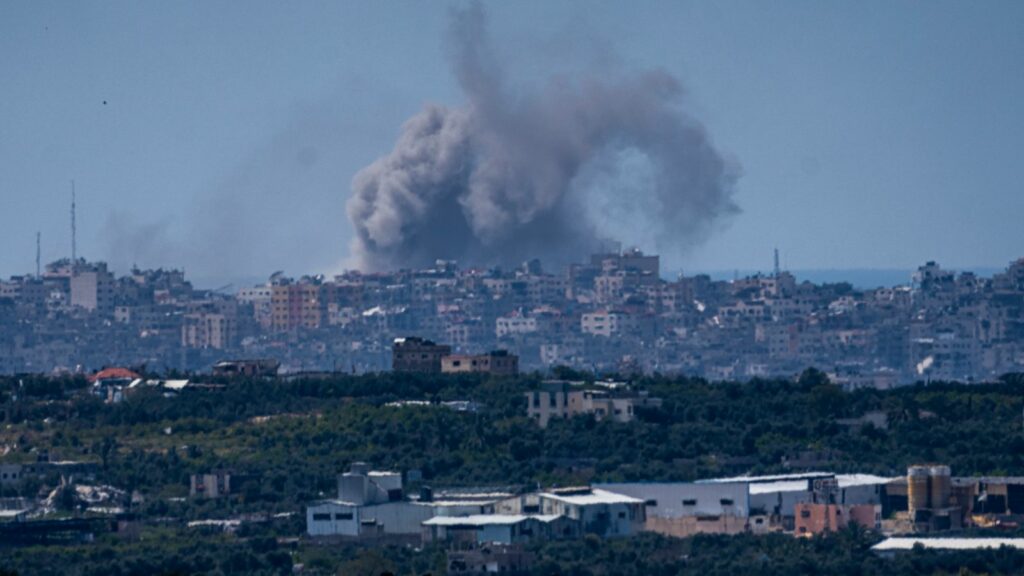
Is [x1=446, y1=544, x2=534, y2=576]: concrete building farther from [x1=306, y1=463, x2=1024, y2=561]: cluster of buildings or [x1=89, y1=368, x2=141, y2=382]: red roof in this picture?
[x1=89, y1=368, x2=141, y2=382]: red roof

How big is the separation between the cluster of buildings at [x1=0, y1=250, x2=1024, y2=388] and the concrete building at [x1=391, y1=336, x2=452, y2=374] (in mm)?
52792

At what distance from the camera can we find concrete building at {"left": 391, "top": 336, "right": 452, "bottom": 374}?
85.2 metres

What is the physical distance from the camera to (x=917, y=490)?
5453 cm

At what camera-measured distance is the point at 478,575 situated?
152ft

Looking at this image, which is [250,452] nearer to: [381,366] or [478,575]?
[478,575]

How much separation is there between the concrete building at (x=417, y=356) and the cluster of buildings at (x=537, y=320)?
5279cm

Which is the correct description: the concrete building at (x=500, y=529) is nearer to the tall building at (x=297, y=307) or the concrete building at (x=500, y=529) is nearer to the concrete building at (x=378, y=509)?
the concrete building at (x=378, y=509)

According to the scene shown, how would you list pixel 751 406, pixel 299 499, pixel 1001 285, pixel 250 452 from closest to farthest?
pixel 299 499
pixel 250 452
pixel 751 406
pixel 1001 285

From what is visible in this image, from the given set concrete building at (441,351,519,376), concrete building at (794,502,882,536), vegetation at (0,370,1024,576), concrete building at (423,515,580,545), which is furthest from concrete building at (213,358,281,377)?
concrete building at (423,515,580,545)

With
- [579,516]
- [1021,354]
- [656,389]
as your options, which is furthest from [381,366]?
[579,516]

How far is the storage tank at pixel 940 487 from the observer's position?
54281 mm

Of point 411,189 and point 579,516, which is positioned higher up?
point 411,189

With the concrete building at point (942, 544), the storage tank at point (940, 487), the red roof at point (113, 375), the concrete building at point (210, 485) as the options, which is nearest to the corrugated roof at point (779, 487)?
the storage tank at point (940, 487)

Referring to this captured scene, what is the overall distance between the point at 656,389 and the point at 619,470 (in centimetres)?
1252
